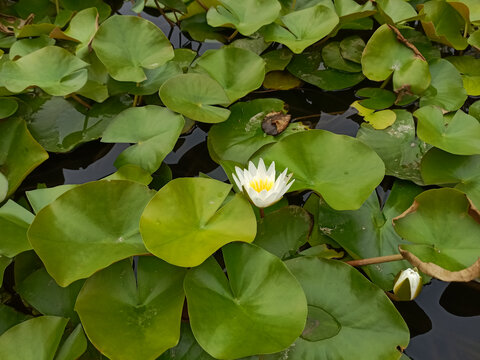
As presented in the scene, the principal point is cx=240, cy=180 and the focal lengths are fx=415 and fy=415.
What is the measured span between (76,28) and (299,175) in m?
1.06

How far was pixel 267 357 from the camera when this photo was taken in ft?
2.76

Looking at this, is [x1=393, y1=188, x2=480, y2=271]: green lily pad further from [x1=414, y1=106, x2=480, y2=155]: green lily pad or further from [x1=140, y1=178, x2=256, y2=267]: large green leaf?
[x1=140, y1=178, x2=256, y2=267]: large green leaf

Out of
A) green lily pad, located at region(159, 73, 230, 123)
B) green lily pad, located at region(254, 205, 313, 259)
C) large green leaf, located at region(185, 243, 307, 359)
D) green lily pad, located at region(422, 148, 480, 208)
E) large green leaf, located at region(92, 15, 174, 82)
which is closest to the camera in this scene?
large green leaf, located at region(185, 243, 307, 359)

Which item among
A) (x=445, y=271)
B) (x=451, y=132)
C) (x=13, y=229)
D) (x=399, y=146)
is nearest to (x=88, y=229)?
(x=13, y=229)

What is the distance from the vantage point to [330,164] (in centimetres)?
109

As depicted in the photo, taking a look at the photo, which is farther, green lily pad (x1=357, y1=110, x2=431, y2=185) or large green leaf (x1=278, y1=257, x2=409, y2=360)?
green lily pad (x1=357, y1=110, x2=431, y2=185)

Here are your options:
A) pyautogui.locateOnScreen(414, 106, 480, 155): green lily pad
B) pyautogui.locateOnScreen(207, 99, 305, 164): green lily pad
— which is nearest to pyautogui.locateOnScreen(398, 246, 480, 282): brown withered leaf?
pyautogui.locateOnScreen(414, 106, 480, 155): green lily pad

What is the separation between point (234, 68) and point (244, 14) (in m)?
0.29

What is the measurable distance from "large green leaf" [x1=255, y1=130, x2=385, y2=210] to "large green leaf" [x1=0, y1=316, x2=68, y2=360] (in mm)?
617

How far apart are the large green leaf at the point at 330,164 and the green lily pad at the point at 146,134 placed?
27cm

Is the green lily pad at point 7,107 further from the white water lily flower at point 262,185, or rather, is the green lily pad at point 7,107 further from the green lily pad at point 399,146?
the green lily pad at point 399,146

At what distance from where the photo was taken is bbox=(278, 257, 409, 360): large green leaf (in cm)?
84

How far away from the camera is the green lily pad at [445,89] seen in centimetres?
142

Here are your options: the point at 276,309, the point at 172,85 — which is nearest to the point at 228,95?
the point at 172,85
